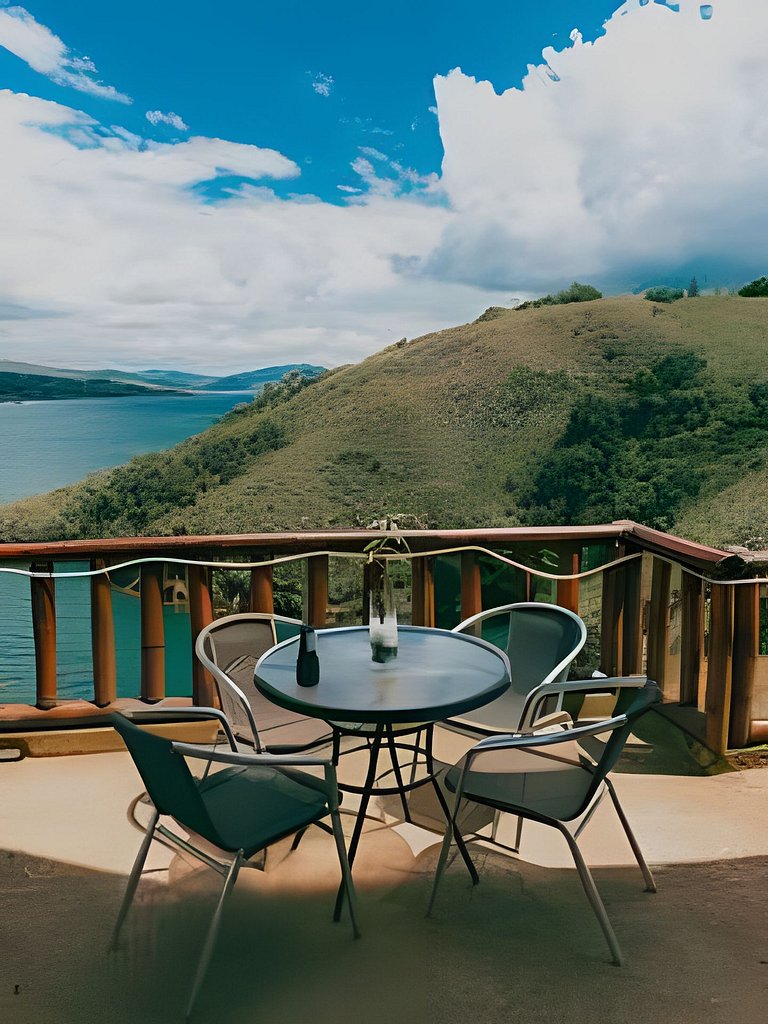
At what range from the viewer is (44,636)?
3.49 m

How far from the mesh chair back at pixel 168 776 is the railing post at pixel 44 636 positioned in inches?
71.6

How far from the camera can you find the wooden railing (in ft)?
10.4

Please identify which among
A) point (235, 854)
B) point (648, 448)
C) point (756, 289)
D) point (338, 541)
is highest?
point (756, 289)

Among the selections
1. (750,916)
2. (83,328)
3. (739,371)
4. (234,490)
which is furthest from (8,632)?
(739,371)

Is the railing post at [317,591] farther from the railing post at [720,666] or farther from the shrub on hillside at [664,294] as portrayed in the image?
the shrub on hillside at [664,294]

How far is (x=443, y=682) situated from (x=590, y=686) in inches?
17.8

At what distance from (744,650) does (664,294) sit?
2384 centimetres

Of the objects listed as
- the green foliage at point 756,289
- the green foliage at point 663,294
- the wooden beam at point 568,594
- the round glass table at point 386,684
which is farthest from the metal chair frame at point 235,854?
the green foliage at point 663,294

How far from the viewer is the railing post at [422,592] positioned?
145 inches

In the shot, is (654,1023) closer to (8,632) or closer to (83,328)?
(8,632)

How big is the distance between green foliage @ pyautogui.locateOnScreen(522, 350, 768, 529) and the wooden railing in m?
16.1

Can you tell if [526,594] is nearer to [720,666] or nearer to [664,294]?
[720,666]

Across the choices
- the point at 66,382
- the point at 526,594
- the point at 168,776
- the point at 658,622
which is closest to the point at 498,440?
the point at 66,382

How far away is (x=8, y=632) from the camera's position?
1792cm
